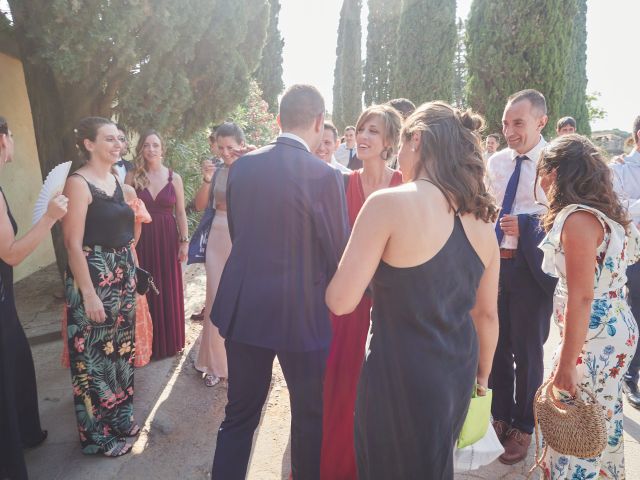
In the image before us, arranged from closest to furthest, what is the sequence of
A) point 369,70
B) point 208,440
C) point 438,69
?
point 208,440
point 438,69
point 369,70

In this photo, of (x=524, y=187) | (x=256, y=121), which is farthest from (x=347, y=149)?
(x=524, y=187)

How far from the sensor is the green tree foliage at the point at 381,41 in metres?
26.1

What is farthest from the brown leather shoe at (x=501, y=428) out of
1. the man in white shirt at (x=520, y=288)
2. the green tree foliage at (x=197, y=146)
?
the green tree foliage at (x=197, y=146)

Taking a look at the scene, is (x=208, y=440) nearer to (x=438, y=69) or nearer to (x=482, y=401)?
(x=482, y=401)

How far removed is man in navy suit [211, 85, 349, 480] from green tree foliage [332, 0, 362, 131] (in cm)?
2593

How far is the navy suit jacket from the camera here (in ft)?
6.50

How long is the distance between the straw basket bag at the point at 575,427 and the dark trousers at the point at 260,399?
103cm

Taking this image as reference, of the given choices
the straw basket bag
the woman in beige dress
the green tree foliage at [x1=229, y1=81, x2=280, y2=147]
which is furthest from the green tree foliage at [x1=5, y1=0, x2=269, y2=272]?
the green tree foliage at [x1=229, y1=81, x2=280, y2=147]

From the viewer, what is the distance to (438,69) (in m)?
15.0

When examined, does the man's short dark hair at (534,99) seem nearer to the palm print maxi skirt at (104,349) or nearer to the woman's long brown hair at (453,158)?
the woman's long brown hair at (453,158)

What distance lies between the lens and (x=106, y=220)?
105 inches

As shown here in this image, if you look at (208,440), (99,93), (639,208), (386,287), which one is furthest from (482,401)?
(99,93)

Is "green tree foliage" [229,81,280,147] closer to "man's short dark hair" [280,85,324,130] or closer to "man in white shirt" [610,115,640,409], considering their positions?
"man in white shirt" [610,115,640,409]

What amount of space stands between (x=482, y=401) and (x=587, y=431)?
492mm
